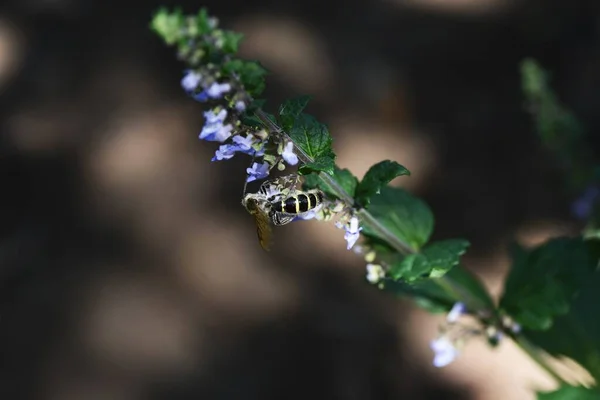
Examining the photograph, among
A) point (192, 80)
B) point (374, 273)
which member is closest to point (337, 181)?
point (374, 273)

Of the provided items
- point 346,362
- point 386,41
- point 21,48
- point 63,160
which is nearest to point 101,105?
point 63,160

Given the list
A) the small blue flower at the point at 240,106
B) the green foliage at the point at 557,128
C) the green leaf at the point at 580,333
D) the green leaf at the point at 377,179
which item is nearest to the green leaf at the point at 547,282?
the green leaf at the point at 580,333

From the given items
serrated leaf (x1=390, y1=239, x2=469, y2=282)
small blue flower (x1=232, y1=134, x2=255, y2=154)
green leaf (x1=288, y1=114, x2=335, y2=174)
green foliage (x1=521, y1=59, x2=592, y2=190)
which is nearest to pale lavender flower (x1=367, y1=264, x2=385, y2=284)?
serrated leaf (x1=390, y1=239, x2=469, y2=282)

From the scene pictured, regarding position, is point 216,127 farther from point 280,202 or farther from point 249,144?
point 280,202

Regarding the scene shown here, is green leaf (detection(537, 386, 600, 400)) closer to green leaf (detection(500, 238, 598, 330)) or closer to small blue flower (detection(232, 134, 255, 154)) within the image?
green leaf (detection(500, 238, 598, 330))

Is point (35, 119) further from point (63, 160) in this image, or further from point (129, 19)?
point (129, 19)

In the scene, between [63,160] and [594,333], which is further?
[63,160]
